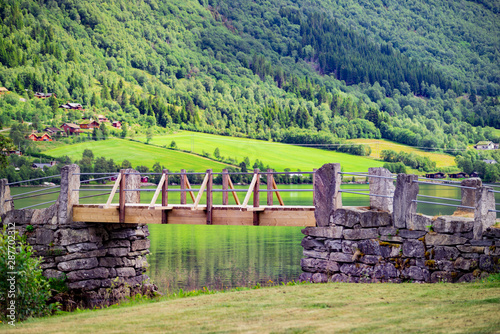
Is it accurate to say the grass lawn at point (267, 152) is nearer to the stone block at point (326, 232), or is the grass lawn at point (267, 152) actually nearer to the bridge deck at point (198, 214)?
the bridge deck at point (198, 214)

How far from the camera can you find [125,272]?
62.6 feet

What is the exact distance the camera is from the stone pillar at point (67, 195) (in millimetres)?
18172

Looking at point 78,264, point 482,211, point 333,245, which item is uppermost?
point 482,211

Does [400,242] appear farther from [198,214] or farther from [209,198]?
[198,214]

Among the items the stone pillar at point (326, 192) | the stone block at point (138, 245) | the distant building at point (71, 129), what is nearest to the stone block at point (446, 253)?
the stone pillar at point (326, 192)

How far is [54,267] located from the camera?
1798 cm

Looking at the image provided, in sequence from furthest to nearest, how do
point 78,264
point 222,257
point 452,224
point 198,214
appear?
1. point 222,257
2. point 78,264
3. point 198,214
4. point 452,224

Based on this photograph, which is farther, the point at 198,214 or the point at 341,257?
the point at 198,214

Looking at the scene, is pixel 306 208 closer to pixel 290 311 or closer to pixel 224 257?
pixel 290 311

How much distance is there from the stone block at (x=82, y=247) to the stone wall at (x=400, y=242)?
6.92 meters

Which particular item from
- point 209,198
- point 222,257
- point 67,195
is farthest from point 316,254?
point 222,257

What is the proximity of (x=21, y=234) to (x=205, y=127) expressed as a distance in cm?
17960

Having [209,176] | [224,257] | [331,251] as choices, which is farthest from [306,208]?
[224,257]

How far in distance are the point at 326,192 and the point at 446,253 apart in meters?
3.30
